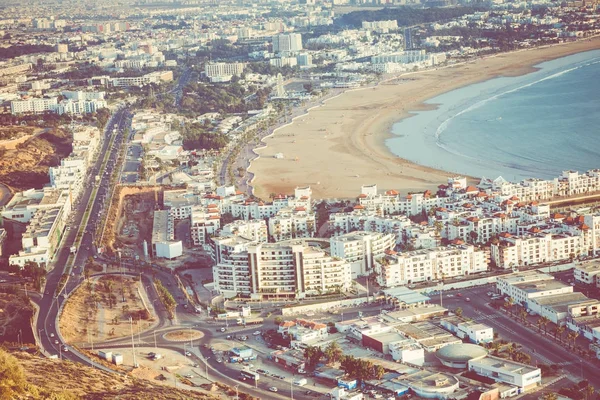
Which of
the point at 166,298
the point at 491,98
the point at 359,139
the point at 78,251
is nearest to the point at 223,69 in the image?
the point at 491,98

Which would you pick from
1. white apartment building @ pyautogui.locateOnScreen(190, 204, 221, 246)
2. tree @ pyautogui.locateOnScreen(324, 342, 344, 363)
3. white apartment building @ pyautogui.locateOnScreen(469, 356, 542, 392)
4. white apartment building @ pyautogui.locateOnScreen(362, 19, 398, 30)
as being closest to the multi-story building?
white apartment building @ pyautogui.locateOnScreen(362, 19, 398, 30)

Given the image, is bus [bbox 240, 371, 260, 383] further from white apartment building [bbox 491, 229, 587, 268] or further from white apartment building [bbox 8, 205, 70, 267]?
white apartment building [bbox 8, 205, 70, 267]

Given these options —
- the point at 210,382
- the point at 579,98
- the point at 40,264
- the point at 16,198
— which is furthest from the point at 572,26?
the point at 210,382

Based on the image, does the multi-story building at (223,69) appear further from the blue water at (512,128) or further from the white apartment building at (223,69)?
the blue water at (512,128)

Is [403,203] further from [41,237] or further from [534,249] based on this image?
[41,237]

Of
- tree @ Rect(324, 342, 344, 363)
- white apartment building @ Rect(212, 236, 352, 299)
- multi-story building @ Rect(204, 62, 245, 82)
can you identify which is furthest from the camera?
multi-story building @ Rect(204, 62, 245, 82)

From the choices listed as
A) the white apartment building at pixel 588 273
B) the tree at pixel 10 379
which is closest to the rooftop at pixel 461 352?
the white apartment building at pixel 588 273
